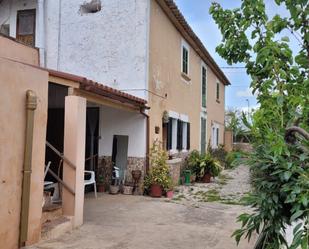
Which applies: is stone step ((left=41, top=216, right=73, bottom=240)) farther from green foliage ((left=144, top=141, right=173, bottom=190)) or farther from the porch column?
green foliage ((left=144, top=141, right=173, bottom=190))

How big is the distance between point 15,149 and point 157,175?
6.68m

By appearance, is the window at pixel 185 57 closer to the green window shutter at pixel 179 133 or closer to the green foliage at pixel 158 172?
the green window shutter at pixel 179 133

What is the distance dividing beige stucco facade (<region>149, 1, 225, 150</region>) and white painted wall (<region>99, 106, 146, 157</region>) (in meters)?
0.59

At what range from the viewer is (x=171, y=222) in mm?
8359

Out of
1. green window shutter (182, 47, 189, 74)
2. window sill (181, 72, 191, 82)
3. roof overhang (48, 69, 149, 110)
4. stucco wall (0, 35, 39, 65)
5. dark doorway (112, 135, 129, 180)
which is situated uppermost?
green window shutter (182, 47, 189, 74)

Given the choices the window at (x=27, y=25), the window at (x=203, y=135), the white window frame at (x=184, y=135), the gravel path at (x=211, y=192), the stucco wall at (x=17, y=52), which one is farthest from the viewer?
the window at (x=203, y=135)

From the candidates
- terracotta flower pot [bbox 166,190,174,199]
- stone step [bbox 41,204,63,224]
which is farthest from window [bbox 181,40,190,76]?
stone step [bbox 41,204,63,224]

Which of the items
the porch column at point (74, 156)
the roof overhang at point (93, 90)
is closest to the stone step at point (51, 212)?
the porch column at point (74, 156)

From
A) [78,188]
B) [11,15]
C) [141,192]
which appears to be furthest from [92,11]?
[78,188]

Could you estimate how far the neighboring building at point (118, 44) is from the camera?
40.3ft

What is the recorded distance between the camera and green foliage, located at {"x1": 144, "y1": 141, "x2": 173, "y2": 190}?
11836 mm

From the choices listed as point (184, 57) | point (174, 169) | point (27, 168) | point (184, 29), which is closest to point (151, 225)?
point (27, 168)

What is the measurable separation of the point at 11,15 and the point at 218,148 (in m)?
15.2

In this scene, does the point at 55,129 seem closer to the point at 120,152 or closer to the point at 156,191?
the point at 120,152
